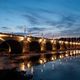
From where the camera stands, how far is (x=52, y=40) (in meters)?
189

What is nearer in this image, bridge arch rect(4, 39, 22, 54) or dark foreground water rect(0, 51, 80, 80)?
dark foreground water rect(0, 51, 80, 80)

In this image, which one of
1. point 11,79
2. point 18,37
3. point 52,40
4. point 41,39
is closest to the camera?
point 11,79

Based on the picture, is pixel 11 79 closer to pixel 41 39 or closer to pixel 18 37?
pixel 18 37

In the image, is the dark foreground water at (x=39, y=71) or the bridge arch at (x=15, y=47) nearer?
the dark foreground water at (x=39, y=71)

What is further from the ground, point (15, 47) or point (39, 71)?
point (15, 47)

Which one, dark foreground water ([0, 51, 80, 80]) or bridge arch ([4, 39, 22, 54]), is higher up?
bridge arch ([4, 39, 22, 54])

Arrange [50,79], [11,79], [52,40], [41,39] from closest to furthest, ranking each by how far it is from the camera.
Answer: [11,79], [50,79], [41,39], [52,40]

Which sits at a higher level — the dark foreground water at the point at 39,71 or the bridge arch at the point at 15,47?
the bridge arch at the point at 15,47

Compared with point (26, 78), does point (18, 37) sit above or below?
above

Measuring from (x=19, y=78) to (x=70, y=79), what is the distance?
7.19 metres

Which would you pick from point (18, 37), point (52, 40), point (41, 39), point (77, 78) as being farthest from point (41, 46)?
point (77, 78)

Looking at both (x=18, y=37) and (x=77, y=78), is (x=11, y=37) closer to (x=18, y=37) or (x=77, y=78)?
(x=18, y=37)

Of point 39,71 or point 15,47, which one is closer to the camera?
point 39,71

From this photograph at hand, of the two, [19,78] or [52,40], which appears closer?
[19,78]
